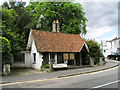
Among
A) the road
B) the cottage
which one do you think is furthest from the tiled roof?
the road

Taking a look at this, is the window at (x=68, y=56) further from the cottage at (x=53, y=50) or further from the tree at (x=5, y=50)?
the tree at (x=5, y=50)

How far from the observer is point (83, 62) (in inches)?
889

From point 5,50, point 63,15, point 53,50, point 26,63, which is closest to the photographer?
point 5,50

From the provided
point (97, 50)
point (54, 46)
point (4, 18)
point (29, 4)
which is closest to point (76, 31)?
point (97, 50)

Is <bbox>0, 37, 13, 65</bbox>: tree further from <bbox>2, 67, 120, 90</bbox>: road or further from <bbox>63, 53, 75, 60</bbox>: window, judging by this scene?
<bbox>63, 53, 75, 60</bbox>: window

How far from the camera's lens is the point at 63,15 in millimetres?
32156

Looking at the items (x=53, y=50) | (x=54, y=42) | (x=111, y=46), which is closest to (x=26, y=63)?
(x=53, y=50)

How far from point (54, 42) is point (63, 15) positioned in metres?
13.1

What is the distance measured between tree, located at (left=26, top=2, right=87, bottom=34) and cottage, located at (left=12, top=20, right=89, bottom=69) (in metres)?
8.32

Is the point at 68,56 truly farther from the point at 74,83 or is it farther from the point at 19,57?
the point at 74,83

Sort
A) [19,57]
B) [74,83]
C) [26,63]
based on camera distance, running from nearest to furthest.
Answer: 1. [74,83]
2. [26,63]
3. [19,57]

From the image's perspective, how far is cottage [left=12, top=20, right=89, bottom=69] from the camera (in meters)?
18.9

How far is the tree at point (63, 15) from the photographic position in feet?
101

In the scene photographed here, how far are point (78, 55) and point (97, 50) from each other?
4.00 metres
